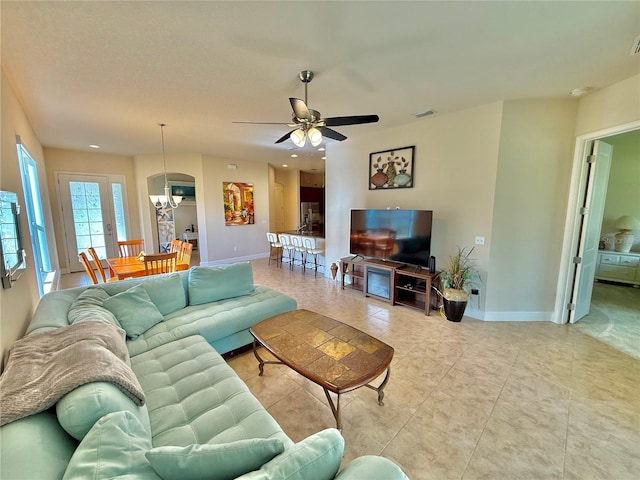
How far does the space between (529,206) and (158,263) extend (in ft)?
16.4

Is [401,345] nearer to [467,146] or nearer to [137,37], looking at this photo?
[467,146]

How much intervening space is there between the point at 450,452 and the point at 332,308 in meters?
2.45

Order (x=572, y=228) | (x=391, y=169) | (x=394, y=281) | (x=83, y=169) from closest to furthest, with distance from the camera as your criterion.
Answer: (x=572, y=228) < (x=394, y=281) < (x=391, y=169) < (x=83, y=169)

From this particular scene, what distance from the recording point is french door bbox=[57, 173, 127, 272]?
588cm

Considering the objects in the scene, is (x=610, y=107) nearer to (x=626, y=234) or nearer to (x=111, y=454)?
(x=626, y=234)

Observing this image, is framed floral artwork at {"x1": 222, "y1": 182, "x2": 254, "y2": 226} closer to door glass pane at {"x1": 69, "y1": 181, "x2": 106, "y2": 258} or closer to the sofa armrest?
door glass pane at {"x1": 69, "y1": 181, "x2": 106, "y2": 258}

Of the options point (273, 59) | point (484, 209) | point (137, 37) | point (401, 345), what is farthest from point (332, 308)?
point (137, 37)

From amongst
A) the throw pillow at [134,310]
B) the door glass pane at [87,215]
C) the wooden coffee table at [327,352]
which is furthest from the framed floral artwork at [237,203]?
the wooden coffee table at [327,352]

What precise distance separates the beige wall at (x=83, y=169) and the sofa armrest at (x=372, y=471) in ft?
25.1

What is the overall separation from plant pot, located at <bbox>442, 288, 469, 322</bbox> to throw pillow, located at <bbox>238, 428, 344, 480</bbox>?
9.96 feet

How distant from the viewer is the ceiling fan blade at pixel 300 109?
7.15 feet

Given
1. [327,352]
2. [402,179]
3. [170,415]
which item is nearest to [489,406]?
[327,352]

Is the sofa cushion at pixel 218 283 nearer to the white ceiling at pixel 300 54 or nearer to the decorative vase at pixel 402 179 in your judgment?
the white ceiling at pixel 300 54

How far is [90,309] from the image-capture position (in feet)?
6.75
